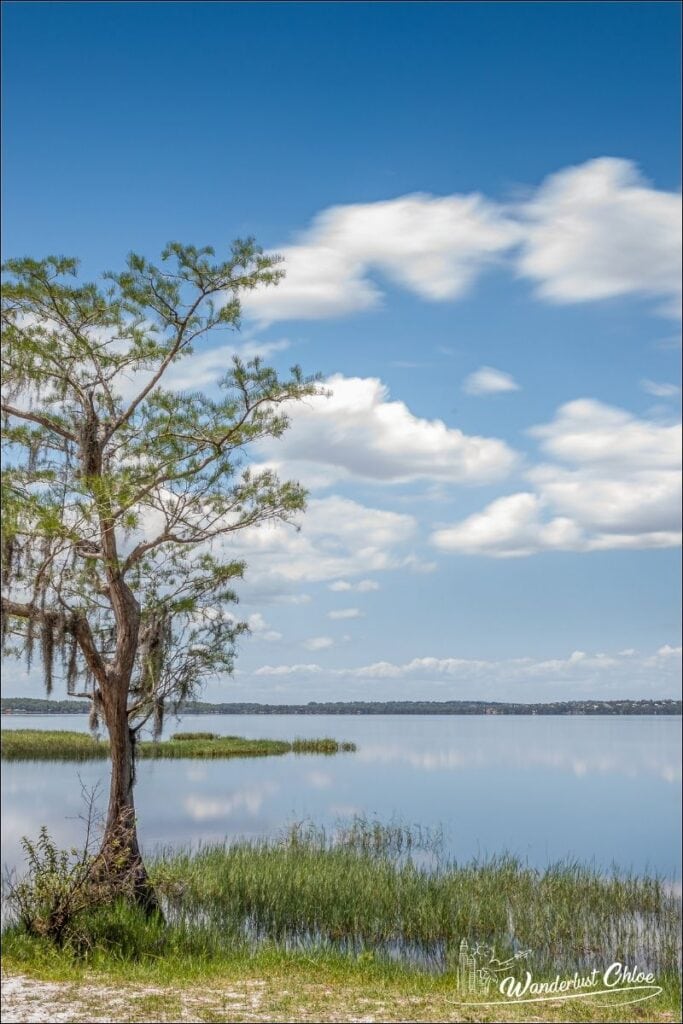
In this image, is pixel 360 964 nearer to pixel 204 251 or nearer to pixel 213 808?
pixel 204 251

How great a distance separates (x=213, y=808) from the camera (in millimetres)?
32156

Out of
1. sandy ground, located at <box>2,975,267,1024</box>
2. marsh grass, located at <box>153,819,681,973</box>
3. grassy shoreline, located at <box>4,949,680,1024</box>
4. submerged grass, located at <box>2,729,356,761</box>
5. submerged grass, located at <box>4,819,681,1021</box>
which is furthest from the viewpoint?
submerged grass, located at <box>2,729,356,761</box>

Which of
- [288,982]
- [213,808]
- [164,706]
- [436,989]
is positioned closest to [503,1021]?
[436,989]

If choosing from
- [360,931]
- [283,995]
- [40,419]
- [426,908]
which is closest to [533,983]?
[283,995]

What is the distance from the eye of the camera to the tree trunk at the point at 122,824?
11.8 metres

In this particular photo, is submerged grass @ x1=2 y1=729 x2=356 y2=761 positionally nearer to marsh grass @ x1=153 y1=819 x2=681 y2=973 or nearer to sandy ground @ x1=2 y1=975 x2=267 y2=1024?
marsh grass @ x1=153 y1=819 x2=681 y2=973

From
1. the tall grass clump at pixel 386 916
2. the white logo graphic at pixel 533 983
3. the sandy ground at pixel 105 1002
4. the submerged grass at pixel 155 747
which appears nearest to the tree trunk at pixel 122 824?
the tall grass clump at pixel 386 916

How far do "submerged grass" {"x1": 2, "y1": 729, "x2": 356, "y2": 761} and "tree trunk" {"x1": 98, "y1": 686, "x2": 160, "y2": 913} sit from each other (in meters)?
27.0

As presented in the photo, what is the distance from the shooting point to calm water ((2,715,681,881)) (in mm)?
26688

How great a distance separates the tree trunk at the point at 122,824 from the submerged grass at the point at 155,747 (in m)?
27.0

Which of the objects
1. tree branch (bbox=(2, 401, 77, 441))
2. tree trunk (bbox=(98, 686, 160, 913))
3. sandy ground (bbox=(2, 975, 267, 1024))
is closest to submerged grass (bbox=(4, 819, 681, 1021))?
sandy ground (bbox=(2, 975, 267, 1024))

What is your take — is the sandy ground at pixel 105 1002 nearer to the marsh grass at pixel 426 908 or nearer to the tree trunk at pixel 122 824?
the tree trunk at pixel 122 824

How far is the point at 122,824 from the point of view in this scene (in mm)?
11945

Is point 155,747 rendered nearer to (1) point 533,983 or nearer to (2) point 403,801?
(2) point 403,801
